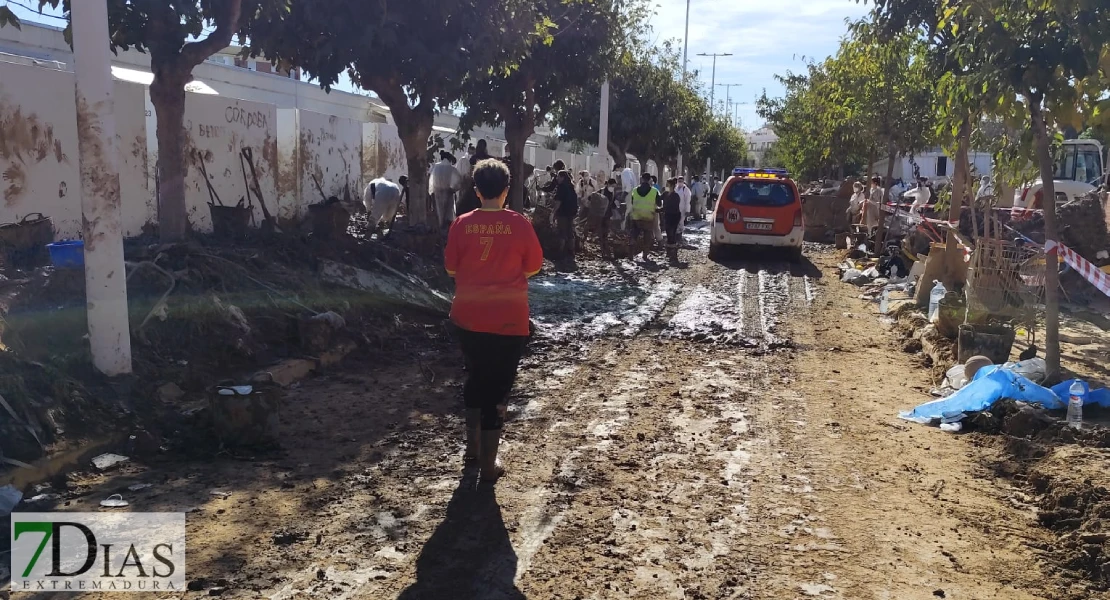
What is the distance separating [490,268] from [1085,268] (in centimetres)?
595

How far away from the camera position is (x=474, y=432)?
5172mm

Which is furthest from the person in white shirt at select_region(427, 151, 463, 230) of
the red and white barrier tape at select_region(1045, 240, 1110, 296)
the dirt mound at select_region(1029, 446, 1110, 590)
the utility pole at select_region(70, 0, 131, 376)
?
the dirt mound at select_region(1029, 446, 1110, 590)

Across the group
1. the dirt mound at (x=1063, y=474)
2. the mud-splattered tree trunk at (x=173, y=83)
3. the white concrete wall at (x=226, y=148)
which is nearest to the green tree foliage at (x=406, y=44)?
the white concrete wall at (x=226, y=148)

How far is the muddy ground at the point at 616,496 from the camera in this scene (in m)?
3.90

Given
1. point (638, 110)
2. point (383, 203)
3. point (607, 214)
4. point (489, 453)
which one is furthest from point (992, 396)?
point (638, 110)

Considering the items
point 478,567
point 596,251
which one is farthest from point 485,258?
point 596,251

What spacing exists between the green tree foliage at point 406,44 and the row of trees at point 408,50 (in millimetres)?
18

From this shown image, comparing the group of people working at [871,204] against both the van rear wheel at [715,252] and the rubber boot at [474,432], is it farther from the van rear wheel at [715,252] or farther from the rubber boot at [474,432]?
the rubber boot at [474,432]

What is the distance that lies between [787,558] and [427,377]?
4.33m

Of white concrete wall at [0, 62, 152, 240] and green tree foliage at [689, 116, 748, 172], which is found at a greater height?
green tree foliage at [689, 116, 748, 172]

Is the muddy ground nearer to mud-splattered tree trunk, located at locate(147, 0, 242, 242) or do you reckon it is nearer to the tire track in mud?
the tire track in mud

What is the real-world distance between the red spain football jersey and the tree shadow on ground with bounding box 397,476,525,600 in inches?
38.0

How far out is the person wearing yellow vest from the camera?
17359mm

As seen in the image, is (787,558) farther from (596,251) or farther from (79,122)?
(596,251)
